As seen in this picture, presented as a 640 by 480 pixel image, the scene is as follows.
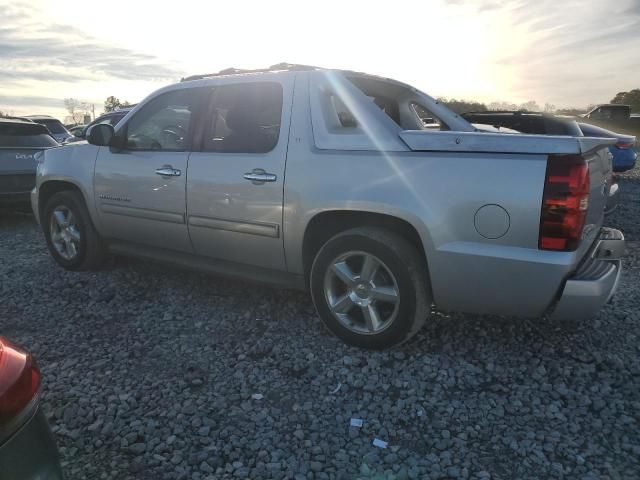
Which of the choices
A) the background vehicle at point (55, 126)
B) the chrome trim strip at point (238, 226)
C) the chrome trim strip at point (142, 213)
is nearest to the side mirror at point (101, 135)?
the chrome trim strip at point (142, 213)

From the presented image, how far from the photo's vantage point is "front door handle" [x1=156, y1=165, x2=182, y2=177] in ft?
12.9

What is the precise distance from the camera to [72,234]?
492 centimetres

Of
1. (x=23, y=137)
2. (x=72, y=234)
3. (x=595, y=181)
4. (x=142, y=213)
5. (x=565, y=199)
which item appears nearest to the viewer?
(x=565, y=199)

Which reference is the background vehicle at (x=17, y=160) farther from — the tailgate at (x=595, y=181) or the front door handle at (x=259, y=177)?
the tailgate at (x=595, y=181)

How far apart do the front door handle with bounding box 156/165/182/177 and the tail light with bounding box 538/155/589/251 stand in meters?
2.64

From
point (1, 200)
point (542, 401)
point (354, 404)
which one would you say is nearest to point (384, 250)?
point (354, 404)

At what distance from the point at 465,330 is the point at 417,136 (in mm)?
1485

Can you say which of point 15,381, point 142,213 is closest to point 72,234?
point 142,213

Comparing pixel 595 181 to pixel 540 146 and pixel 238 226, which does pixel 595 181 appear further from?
pixel 238 226

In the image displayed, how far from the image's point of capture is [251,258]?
370cm

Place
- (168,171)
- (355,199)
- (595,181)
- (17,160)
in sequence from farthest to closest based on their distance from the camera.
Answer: (17,160) → (168,171) → (355,199) → (595,181)

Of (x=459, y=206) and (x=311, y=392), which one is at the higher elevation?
(x=459, y=206)

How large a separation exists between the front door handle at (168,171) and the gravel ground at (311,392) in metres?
1.09

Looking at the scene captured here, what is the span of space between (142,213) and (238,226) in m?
1.09
